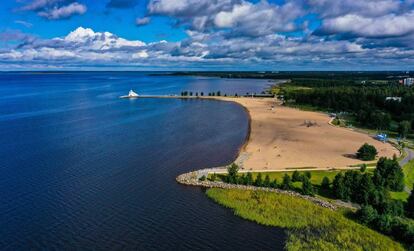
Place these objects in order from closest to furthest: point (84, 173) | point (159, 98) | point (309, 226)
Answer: point (309, 226)
point (84, 173)
point (159, 98)

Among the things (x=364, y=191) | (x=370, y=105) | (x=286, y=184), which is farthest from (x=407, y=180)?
(x=370, y=105)

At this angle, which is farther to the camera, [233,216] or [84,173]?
[84,173]

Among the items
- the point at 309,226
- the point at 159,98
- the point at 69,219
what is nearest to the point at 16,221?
the point at 69,219

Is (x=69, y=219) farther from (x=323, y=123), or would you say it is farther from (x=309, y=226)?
(x=323, y=123)

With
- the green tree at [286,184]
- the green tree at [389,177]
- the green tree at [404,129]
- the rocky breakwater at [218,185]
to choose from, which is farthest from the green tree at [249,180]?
the green tree at [404,129]

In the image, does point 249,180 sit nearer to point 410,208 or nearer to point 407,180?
point 410,208

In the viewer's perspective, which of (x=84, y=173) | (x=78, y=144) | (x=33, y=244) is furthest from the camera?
(x=78, y=144)
